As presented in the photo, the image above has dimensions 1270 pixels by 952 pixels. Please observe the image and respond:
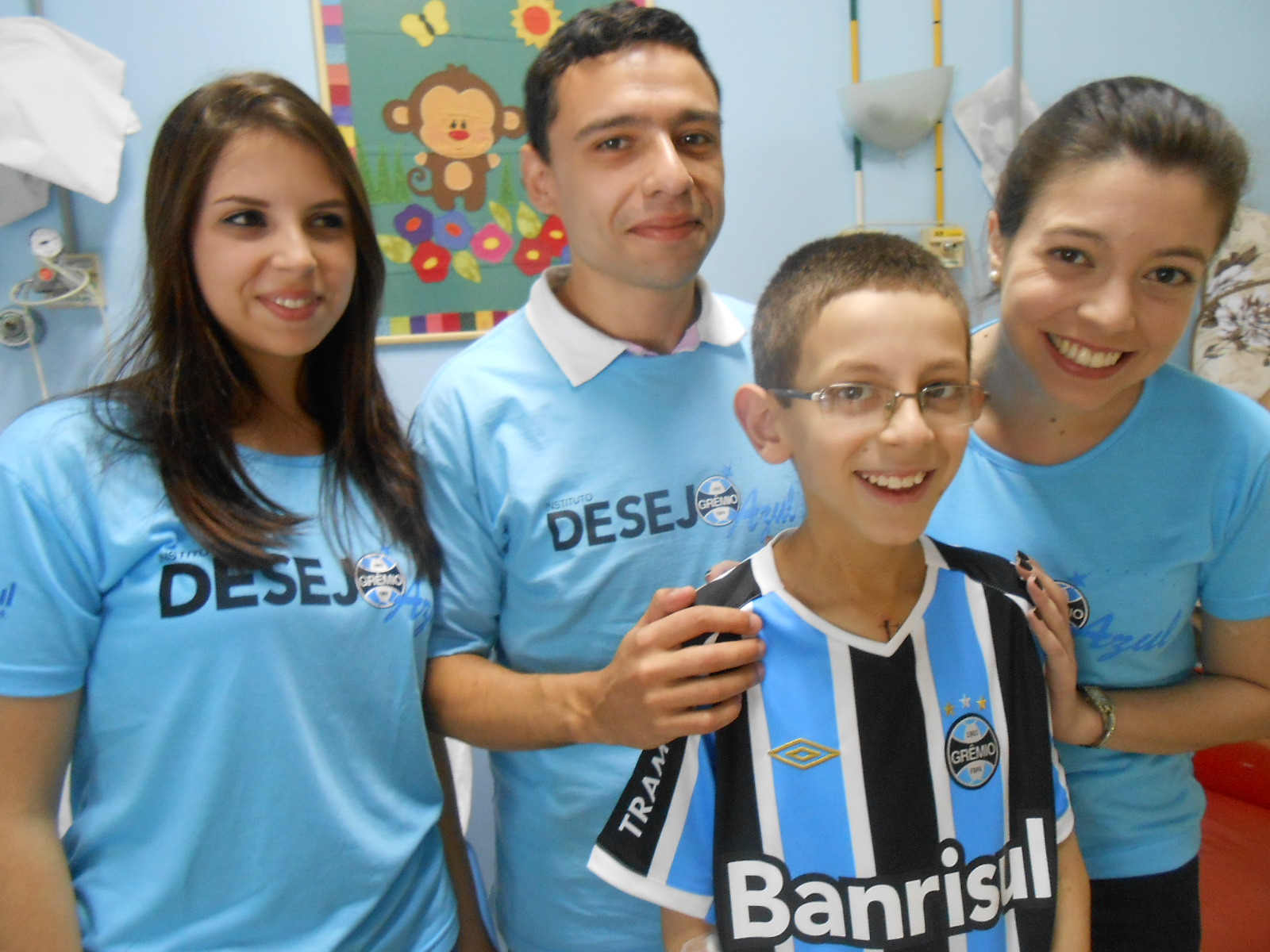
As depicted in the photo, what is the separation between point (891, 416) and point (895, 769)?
390 millimetres

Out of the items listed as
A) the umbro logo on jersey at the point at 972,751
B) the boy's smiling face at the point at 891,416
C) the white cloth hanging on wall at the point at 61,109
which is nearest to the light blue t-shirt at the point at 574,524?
the boy's smiling face at the point at 891,416

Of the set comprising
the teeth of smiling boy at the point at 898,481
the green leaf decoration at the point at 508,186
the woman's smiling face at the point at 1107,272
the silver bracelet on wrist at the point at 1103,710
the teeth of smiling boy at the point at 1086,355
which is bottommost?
the silver bracelet on wrist at the point at 1103,710

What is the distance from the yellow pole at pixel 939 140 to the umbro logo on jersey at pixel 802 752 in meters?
2.20

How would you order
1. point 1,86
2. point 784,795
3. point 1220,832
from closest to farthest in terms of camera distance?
point 784,795
point 1,86
point 1220,832

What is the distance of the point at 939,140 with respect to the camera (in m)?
2.55

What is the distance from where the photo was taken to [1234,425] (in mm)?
1038

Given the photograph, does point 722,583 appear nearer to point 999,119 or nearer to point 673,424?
point 673,424

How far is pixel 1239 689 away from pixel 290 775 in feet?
4.21

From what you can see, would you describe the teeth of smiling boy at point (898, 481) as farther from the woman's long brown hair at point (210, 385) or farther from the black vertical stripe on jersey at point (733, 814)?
the woman's long brown hair at point (210, 385)

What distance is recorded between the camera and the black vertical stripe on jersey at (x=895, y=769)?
853 mm

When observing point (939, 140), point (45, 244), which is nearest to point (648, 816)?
point (45, 244)

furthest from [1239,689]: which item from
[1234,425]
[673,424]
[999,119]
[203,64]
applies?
[203,64]

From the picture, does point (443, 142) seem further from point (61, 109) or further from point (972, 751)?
point (972, 751)

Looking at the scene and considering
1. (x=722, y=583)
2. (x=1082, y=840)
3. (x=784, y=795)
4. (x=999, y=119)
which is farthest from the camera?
(x=999, y=119)
